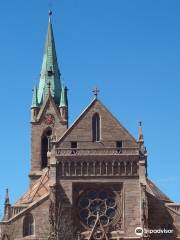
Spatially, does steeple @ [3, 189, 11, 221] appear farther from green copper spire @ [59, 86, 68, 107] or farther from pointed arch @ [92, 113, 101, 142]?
green copper spire @ [59, 86, 68, 107]

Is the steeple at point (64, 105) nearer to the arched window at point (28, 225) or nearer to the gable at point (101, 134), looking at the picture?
the gable at point (101, 134)

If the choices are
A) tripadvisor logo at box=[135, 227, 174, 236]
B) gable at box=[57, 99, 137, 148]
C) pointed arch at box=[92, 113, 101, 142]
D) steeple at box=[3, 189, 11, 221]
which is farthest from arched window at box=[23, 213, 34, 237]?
tripadvisor logo at box=[135, 227, 174, 236]

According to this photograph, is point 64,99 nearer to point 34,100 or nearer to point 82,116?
point 34,100

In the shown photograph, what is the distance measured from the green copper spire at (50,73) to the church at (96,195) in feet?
70.3

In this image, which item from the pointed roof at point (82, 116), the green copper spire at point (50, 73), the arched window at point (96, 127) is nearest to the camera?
the pointed roof at point (82, 116)

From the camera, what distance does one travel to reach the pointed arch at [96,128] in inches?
2542

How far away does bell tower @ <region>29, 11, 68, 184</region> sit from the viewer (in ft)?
273

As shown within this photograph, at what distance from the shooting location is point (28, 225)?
6216 cm

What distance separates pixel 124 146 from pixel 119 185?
343cm

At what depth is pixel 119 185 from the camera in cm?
6306

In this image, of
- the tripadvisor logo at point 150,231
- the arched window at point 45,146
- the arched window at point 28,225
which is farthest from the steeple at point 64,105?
the tripadvisor logo at point 150,231

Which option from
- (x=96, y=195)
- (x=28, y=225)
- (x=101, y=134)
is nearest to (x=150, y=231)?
(x=96, y=195)

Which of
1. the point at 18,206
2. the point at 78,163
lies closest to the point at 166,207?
the point at 78,163

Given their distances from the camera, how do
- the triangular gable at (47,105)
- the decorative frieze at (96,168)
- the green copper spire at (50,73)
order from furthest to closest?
the green copper spire at (50,73) → the triangular gable at (47,105) → the decorative frieze at (96,168)
